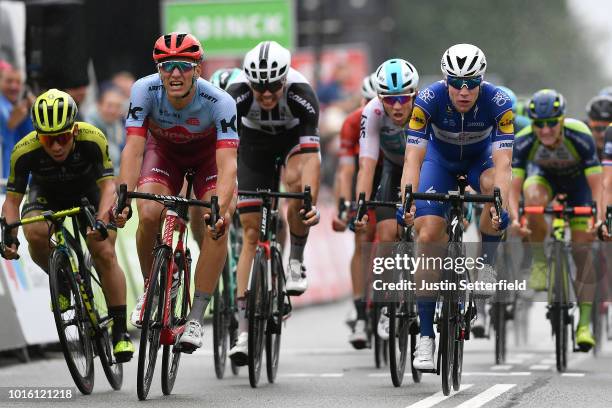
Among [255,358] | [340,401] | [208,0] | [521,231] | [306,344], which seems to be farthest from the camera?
[208,0]

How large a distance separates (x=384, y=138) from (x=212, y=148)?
261cm

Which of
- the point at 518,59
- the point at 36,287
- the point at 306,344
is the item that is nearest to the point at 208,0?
the point at 306,344

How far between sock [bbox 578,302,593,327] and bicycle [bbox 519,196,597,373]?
0.18 meters

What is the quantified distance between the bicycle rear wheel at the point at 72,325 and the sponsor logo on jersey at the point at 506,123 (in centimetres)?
313

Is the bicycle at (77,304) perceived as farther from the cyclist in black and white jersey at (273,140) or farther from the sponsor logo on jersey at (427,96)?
the sponsor logo on jersey at (427,96)

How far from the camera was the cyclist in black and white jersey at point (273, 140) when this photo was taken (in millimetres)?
12422

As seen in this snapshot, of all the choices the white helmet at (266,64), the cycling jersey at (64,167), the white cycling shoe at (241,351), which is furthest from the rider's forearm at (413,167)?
the cycling jersey at (64,167)

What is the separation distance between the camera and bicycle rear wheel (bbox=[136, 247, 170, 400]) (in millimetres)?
10453

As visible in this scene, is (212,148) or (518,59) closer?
(212,148)

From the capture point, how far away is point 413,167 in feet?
37.8

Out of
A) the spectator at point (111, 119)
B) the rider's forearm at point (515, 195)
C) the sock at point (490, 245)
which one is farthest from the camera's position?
the spectator at point (111, 119)

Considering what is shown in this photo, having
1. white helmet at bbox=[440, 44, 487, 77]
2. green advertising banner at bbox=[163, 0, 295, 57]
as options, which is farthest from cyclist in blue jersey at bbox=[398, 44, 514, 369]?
green advertising banner at bbox=[163, 0, 295, 57]

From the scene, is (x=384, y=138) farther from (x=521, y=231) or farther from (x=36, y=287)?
(x=36, y=287)

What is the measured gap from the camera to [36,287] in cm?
1461
